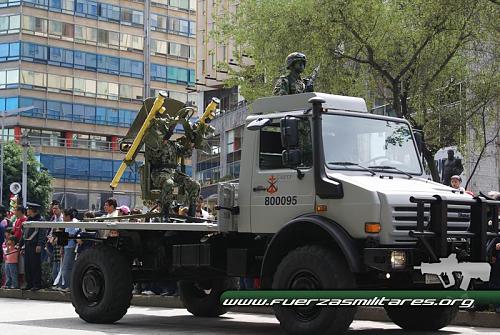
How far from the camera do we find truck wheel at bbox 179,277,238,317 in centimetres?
1531

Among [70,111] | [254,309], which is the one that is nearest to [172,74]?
[70,111]

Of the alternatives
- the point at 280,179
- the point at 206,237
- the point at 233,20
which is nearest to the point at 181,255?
the point at 206,237

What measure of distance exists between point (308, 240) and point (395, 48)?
1379 cm

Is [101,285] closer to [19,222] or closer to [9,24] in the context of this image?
[19,222]

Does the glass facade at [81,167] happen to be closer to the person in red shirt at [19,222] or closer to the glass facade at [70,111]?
the glass facade at [70,111]

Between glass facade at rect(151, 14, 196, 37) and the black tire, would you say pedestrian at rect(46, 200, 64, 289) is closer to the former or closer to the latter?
the black tire

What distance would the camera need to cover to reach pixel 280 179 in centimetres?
1230

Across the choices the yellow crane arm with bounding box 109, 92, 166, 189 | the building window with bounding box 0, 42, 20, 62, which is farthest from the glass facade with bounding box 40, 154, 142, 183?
the yellow crane arm with bounding box 109, 92, 166, 189

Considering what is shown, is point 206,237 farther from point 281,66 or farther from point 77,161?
point 77,161

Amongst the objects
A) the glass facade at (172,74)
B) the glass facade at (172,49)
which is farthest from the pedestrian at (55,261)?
the glass facade at (172,49)

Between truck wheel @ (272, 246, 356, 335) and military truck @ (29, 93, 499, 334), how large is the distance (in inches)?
0.5

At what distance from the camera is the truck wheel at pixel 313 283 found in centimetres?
1112

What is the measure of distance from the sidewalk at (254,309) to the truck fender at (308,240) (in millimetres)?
2817

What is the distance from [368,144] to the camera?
12.4m
